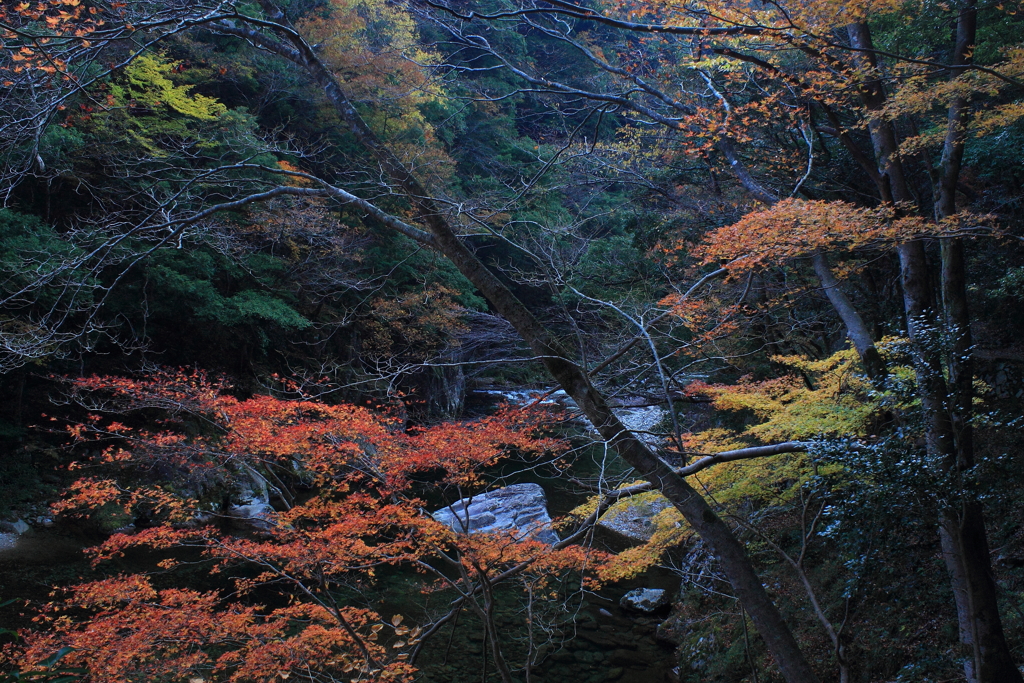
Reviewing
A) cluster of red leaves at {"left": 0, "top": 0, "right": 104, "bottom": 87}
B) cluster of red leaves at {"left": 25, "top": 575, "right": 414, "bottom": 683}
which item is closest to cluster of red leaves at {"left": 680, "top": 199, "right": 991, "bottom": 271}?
cluster of red leaves at {"left": 0, "top": 0, "right": 104, "bottom": 87}

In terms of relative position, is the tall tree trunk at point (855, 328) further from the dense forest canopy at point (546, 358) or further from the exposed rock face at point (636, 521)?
the exposed rock face at point (636, 521)

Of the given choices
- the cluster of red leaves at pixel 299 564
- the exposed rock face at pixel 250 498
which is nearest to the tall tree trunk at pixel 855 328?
the cluster of red leaves at pixel 299 564

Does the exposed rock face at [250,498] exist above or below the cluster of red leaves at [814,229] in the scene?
below

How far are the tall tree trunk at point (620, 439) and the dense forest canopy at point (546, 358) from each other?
0.03 meters

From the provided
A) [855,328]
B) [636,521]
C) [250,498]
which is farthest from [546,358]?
[250,498]

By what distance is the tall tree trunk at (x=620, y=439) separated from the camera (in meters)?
4.47

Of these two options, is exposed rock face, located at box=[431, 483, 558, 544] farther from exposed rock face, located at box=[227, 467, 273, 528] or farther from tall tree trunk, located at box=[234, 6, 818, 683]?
tall tree trunk, located at box=[234, 6, 818, 683]

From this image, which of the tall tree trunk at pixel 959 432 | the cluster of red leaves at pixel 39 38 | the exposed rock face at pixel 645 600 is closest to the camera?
the cluster of red leaves at pixel 39 38

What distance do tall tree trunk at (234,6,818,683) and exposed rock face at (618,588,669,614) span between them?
5.18 metres

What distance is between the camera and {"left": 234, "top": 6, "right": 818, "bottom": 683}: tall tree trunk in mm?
4469

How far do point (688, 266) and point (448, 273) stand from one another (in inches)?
276

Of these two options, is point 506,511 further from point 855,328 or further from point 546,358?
point 546,358

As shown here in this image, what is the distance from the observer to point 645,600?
9570 mm

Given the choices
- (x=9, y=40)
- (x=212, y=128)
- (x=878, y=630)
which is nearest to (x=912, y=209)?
(x=878, y=630)
